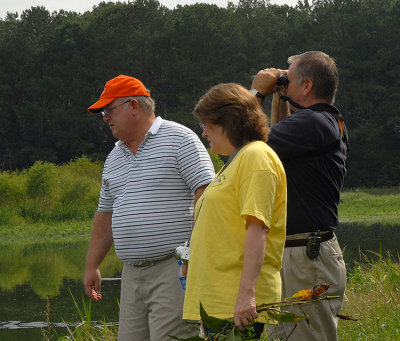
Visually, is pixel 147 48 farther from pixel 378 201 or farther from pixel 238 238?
pixel 238 238

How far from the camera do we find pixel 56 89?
4528 cm

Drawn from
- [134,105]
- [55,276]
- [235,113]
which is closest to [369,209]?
[55,276]

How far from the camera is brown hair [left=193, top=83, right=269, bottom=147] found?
270cm

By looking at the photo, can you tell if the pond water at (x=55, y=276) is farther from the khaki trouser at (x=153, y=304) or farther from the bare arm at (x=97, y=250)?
the khaki trouser at (x=153, y=304)

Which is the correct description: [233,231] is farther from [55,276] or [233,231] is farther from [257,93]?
[55,276]

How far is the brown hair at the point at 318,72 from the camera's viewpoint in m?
3.22

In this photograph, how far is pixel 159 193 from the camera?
11.6ft

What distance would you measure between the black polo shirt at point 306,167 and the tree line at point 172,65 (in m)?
39.4

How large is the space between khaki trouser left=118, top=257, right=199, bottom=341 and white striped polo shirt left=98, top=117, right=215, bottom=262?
8 centimetres

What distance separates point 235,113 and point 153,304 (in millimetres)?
1163

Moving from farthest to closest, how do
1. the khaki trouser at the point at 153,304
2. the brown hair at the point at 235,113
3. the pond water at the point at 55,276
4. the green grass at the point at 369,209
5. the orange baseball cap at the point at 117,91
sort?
the green grass at the point at 369,209, the pond water at the point at 55,276, the orange baseball cap at the point at 117,91, the khaki trouser at the point at 153,304, the brown hair at the point at 235,113

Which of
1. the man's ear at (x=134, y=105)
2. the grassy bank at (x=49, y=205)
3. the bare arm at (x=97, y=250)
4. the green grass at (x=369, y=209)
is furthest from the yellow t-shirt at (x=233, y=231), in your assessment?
the green grass at (x=369, y=209)

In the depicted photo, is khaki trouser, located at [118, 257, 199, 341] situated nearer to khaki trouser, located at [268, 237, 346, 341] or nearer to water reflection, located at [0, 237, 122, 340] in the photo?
khaki trouser, located at [268, 237, 346, 341]

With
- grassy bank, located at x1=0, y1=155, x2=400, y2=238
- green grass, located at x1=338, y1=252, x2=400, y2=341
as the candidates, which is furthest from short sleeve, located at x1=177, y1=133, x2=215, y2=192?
grassy bank, located at x1=0, y1=155, x2=400, y2=238
